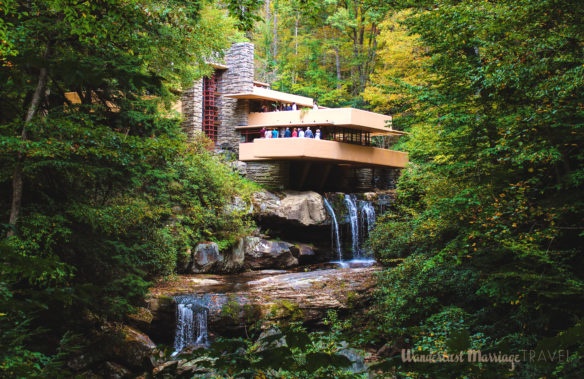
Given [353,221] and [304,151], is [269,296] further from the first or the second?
[304,151]

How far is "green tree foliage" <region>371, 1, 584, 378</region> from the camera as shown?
6113 millimetres

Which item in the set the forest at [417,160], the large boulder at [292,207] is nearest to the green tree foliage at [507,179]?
the forest at [417,160]

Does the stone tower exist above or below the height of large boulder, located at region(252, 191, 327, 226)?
above

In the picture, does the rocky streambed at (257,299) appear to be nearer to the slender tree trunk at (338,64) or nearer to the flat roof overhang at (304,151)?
the flat roof overhang at (304,151)

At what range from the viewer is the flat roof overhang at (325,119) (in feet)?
66.0

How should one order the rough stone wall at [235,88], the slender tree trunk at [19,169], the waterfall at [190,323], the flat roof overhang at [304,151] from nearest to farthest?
the slender tree trunk at [19,169] → the waterfall at [190,323] → the flat roof overhang at [304,151] → the rough stone wall at [235,88]

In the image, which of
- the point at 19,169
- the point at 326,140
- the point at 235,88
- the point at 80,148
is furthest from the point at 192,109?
the point at 80,148

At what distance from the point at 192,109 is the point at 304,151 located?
5.64 meters

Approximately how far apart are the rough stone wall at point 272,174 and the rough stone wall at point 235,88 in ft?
8.31

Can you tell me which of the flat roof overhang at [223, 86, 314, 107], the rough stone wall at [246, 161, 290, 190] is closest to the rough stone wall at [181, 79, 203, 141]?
the flat roof overhang at [223, 86, 314, 107]

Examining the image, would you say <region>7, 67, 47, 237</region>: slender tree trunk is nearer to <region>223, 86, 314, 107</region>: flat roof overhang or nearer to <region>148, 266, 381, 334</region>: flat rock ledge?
<region>148, 266, 381, 334</region>: flat rock ledge

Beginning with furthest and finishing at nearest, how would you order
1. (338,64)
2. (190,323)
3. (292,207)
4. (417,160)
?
(338,64) → (292,207) → (417,160) → (190,323)

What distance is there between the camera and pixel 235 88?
22.5 m

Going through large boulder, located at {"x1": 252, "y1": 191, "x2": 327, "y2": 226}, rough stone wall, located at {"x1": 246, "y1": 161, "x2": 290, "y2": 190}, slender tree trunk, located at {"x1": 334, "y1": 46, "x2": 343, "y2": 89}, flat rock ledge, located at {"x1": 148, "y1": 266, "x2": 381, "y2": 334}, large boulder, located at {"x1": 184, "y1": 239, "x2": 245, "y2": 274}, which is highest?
slender tree trunk, located at {"x1": 334, "y1": 46, "x2": 343, "y2": 89}
